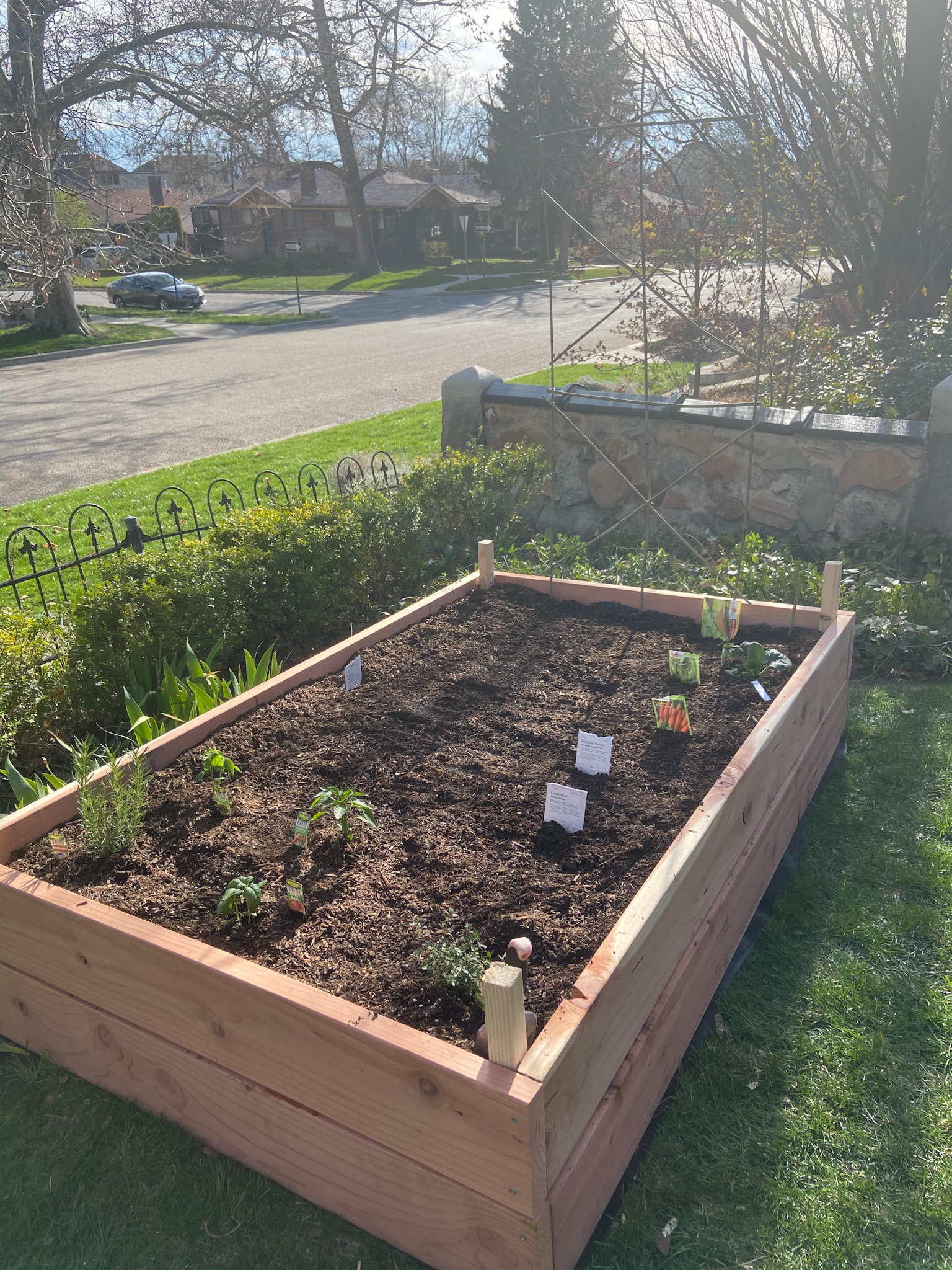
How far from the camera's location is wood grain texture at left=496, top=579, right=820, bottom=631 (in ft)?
11.3

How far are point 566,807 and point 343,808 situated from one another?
1.93 ft

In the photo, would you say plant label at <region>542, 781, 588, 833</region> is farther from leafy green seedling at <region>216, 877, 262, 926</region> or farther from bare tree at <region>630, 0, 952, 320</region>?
bare tree at <region>630, 0, 952, 320</region>

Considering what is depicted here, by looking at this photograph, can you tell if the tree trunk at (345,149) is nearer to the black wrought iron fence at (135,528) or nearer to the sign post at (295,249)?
the sign post at (295,249)

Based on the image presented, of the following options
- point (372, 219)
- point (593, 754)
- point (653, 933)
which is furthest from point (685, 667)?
point (372, 219)

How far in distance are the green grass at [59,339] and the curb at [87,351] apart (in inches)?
3.9

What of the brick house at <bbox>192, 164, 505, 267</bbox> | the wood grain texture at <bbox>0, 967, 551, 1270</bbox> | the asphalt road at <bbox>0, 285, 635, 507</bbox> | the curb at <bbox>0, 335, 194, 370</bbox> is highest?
the brick house at <bbox>192, 164, 505, 267</bbox>

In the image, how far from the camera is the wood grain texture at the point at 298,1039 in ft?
4.89

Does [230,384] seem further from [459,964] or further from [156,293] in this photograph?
[156,293]

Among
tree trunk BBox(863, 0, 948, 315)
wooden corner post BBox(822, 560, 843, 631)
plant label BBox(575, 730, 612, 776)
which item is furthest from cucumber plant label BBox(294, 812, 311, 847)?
tree trunk BBox(863, 0, 948, 315)

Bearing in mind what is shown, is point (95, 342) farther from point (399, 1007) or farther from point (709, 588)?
point (399, 1007)


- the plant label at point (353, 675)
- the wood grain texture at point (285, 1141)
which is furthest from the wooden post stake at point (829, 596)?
the wood grain texture at point (285, 1141)

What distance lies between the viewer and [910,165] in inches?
317

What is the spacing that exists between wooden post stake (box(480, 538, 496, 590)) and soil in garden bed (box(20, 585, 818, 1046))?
0.49 m

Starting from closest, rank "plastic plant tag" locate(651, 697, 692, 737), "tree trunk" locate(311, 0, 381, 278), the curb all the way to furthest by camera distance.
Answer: "plastic plant tag" locate(651, 697, 692, 737)
"tree trunk" locate(311, 0, 381, 278)
the curb
